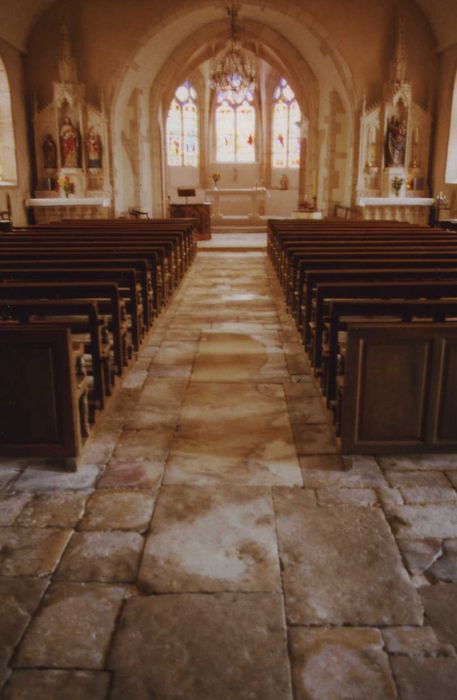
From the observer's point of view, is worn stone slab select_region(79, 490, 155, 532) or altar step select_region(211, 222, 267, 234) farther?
altar step select_region(211, 222, 267, 234)

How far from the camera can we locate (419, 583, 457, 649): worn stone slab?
1937 millimetres

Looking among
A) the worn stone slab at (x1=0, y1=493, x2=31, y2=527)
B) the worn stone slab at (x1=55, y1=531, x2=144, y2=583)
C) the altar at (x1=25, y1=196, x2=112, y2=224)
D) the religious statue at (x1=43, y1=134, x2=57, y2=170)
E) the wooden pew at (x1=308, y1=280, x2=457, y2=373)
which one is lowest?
the worn stone slab at (x1=0, y1=493, x2=31, y2=527)

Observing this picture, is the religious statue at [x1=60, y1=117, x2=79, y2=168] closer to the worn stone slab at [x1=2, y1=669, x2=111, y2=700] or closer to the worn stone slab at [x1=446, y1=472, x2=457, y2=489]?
the worn stone slab at [x1=446, y1=472, x2=457, y2=489]

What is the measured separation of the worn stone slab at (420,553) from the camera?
2281mm

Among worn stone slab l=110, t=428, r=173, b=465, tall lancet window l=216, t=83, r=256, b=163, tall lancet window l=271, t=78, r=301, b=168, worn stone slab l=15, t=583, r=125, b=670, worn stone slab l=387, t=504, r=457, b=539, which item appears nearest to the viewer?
worn stone slab l=15, t=583, r=125, b=670

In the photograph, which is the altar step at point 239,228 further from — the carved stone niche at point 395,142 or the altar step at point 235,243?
the carved stone niche at point 395,142

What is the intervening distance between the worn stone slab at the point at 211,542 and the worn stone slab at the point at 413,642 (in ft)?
1.42

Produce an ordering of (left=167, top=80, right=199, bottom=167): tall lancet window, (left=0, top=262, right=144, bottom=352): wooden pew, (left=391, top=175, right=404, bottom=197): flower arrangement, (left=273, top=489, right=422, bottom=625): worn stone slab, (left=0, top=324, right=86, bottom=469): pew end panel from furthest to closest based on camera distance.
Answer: (left=167, top=80, right=199, bottom=167): tall lancet window, (left=391, top=175, right=404, bottom=197): flower arrangement, (left=0, top=262, right=144, bottom=352): wooden pew, (left=0, top=324, right=86, bottom=469): pew end panel, (left=273, top=489, right=422, bottom=625): worn stone slab

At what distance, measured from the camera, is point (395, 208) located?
15000 mm

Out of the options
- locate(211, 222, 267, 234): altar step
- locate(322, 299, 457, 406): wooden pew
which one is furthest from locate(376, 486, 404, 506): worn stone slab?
locate(211, 222, 267, 234): altar step

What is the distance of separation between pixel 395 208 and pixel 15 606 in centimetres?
1458

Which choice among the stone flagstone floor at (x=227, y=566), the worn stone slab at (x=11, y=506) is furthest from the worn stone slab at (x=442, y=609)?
the worn stone slab at (x=11, y=506)

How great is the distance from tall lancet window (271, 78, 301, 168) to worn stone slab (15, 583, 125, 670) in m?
22.6

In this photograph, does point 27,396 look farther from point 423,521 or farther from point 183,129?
point 183,129
